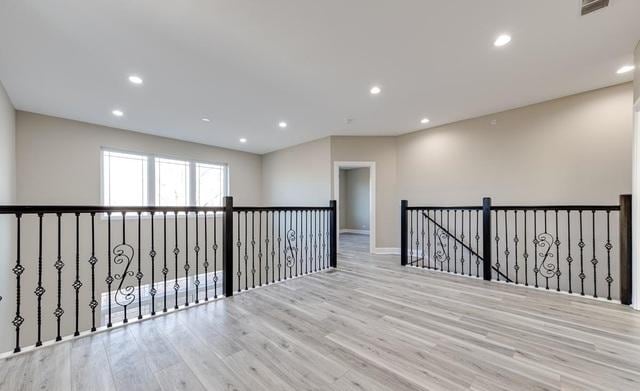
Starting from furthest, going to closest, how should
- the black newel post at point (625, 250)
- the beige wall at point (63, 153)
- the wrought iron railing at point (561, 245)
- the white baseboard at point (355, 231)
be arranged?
the white baseboard at point (355, 231)
the beige wall at point (63, 153)
the wrought iron railing at point (561, 245)
the black newel post at point (625, 250)

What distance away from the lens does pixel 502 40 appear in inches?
102

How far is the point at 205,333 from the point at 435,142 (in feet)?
17.3

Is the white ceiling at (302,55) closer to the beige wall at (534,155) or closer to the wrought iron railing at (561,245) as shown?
the beige wall at (534,155)

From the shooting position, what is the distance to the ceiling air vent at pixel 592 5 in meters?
2.11

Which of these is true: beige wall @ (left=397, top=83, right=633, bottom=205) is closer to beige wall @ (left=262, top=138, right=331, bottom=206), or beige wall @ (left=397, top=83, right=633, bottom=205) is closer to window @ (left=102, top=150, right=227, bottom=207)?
beige wall @ (left=262, top=138, right=331, bottom=206)

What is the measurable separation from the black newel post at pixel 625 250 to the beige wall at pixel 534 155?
3.90 feet

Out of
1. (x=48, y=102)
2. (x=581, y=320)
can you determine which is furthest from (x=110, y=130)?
(x=581, y=320)

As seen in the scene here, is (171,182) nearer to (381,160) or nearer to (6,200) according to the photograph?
(6,200)

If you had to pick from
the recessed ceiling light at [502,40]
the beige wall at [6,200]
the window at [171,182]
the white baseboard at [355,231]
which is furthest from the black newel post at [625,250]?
the window at [171,182]

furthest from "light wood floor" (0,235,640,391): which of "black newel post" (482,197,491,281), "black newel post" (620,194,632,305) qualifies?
"black newel post" (482,197,491,281)

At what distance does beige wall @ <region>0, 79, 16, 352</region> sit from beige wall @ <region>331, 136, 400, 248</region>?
17.2 feet

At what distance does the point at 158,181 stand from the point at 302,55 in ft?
16.6

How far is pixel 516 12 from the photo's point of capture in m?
2.21

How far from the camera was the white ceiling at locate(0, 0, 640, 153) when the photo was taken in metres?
2.20
